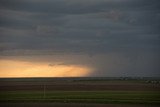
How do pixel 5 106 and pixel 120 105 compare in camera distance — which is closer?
pixel 5 106

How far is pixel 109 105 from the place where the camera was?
47.0 meters

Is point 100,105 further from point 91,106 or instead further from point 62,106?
point 62,106

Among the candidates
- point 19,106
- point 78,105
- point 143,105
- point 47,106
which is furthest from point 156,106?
point 19,106

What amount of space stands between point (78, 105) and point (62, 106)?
2.16 meters

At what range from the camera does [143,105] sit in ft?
152

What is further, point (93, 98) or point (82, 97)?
point (82, 97)

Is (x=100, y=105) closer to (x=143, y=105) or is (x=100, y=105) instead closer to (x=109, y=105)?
(x=109, y=105)

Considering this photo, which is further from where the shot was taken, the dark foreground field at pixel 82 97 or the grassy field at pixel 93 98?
the grassy field at pixel 93 98

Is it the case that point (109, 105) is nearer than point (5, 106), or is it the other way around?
point (5, 106)

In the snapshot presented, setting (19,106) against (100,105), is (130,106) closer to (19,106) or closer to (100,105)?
(100,105)

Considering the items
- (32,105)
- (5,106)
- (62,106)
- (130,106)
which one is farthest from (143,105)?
(5,106)

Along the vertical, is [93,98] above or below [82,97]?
below

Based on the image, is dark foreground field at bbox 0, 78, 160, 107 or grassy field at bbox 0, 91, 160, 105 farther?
grassy field at bbox 0, 91, 160, 105

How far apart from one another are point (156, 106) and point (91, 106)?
7.85 m
